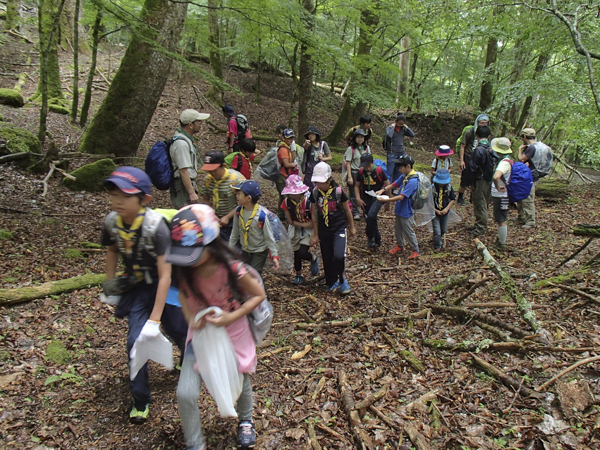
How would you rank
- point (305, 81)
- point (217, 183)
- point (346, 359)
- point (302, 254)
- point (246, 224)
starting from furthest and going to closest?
point (305, 81) < point (302, 254) < point (217, 183) < point (246, 224) < point (346, 359)

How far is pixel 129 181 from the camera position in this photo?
2.79 m

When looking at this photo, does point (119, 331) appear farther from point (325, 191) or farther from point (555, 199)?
point (555, 199)

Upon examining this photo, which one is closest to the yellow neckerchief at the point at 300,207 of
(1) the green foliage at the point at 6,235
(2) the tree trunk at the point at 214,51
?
(1) the green foliage at the point at 6,235

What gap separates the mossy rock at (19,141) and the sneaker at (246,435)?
835cm

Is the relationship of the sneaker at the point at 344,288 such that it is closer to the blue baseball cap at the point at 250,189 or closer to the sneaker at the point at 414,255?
the sneaker at the point at 414,255

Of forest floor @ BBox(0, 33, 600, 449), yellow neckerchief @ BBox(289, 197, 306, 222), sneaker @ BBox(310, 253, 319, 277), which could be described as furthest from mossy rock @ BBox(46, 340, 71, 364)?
sneaker @ BBox(310, 253, 319, 277)

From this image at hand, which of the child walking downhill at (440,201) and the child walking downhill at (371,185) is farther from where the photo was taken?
the child walking downhill at (371,185)

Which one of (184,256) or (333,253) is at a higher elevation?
(184,256)

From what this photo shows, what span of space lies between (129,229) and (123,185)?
1.20ft

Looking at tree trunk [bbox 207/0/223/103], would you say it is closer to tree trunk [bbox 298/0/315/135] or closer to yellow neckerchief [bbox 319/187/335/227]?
tree trunk [bbox 298/0/315/135]

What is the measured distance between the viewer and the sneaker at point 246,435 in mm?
2863

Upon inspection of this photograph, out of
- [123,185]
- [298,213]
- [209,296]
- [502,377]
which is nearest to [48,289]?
[123,185]

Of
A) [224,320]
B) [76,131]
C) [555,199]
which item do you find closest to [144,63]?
[76,131]

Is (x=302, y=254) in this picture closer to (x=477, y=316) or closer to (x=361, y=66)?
(x=477, y=316)
